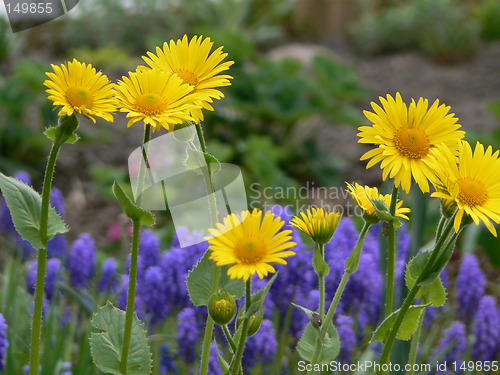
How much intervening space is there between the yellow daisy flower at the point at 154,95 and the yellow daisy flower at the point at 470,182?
317mm

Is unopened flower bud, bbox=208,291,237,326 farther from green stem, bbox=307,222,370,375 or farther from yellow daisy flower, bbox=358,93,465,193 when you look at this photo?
yellow daisy flower, bbox=358,93,465,193

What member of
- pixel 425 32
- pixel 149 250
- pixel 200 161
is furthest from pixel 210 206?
pixel 425 32

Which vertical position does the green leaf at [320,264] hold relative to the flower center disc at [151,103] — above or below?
below

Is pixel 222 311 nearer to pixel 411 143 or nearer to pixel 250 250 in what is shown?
pixel 250 250

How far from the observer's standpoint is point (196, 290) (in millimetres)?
957

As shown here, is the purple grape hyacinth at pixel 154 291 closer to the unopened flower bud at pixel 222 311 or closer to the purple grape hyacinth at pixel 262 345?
the purple grape hyacinth at pixel 262 345

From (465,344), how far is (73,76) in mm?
1270

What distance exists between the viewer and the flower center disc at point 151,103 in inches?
31.2

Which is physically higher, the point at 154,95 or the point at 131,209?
the point at 154,95

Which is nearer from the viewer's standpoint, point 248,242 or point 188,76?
point 248,242

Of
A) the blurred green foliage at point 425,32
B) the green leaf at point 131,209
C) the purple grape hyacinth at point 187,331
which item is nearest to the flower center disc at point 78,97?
the green leaf at point 131,209

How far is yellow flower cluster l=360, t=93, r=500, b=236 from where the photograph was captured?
0.79 m

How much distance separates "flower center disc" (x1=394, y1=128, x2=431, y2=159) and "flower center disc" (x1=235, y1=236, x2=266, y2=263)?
0.75 feet

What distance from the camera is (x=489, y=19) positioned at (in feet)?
23.6
